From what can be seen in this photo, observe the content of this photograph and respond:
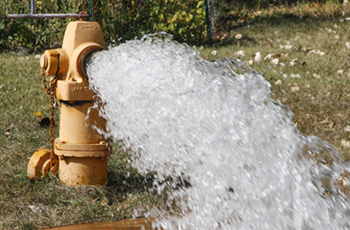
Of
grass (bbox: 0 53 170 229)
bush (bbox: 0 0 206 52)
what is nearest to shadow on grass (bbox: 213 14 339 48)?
bush (bbox: 0 0 206 52)

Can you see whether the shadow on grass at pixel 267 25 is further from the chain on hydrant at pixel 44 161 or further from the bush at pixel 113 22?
the chain on hydrant at pixel 44 161

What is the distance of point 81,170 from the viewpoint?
2264 mm

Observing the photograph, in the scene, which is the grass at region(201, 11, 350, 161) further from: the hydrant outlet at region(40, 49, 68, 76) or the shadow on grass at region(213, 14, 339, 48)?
the hydrant outlet at region(40, 49, 68, 76)

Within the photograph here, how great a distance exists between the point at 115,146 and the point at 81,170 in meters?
0.72

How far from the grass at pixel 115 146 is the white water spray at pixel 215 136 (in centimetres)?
32

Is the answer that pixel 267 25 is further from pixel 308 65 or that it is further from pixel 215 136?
pixel 215 136

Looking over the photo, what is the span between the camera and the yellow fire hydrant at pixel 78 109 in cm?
216

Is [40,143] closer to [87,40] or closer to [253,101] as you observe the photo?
[87,40]

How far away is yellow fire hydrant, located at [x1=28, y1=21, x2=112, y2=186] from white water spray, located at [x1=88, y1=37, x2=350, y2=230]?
8 centimetres

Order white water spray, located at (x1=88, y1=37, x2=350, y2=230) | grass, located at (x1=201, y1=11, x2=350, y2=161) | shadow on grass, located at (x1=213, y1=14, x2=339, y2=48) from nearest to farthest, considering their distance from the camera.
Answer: white water spray, located at (x1=88, y1=37, x2=350, y2=230)
grass, located at (x1=201, y1=11, x2=350, y2=161)
shadow on grass, located at (x1=213, y1=14, x2=339, y2=48)

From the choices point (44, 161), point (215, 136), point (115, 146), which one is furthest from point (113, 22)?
point (215, 136)

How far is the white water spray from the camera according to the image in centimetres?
181

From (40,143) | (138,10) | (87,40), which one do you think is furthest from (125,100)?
(138,10)

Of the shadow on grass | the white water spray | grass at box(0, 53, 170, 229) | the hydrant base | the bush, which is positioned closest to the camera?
the white water spray
